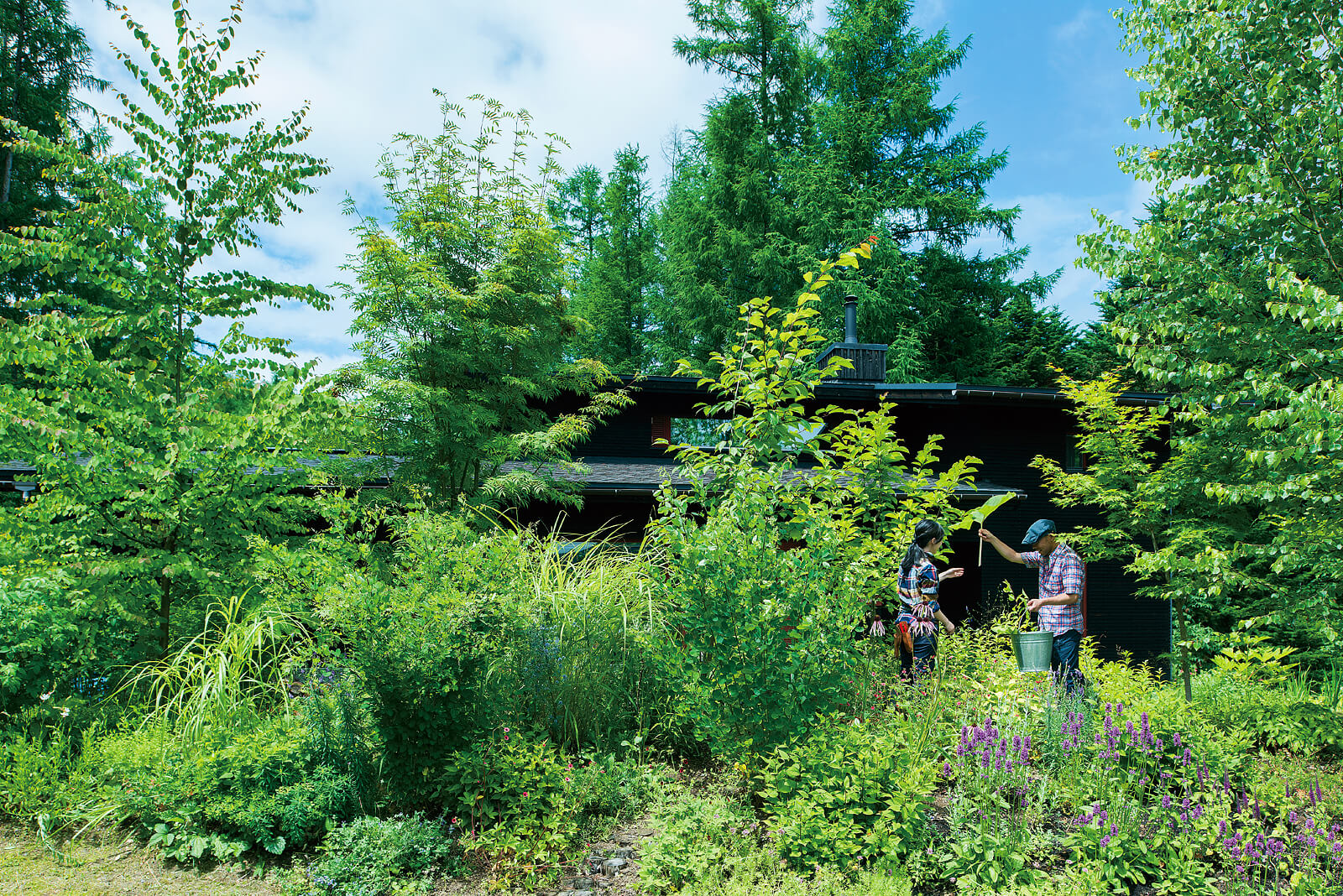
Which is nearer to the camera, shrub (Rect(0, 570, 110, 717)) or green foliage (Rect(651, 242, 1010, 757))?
green foliage (Rect(651, 242, 1010, 757))

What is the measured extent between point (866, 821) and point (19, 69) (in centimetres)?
2225

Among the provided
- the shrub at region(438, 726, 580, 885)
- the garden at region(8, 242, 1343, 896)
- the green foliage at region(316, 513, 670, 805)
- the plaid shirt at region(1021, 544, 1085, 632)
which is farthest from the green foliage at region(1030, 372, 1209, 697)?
the shrub at region(438, 726, 580, 885)

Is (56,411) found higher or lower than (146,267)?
lower

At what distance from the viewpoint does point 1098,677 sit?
21.2 feet

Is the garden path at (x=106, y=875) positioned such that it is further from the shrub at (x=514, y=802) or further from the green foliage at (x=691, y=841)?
the green foliage at (x=691, y=841)

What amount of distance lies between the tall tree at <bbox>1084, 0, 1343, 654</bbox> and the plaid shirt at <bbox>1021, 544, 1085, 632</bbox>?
79cm

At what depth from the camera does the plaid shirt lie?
5996 mm

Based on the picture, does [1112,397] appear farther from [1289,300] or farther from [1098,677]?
[1098,677]

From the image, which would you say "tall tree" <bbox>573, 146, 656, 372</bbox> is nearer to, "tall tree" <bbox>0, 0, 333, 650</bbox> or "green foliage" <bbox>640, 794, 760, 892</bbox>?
"tall tree" <bbox>0, 0, 333, 650</bbox>

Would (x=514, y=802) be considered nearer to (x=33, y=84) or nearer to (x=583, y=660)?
(x=583, y=660)

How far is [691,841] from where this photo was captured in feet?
11.2

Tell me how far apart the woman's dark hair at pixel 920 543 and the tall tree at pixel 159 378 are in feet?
16.1

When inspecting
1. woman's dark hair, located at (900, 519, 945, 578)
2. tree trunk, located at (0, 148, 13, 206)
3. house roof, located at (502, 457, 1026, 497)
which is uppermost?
tree trunk, located at (0, 148, 13, 206)

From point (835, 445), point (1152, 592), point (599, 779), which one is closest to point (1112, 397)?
point (1152, 592)
